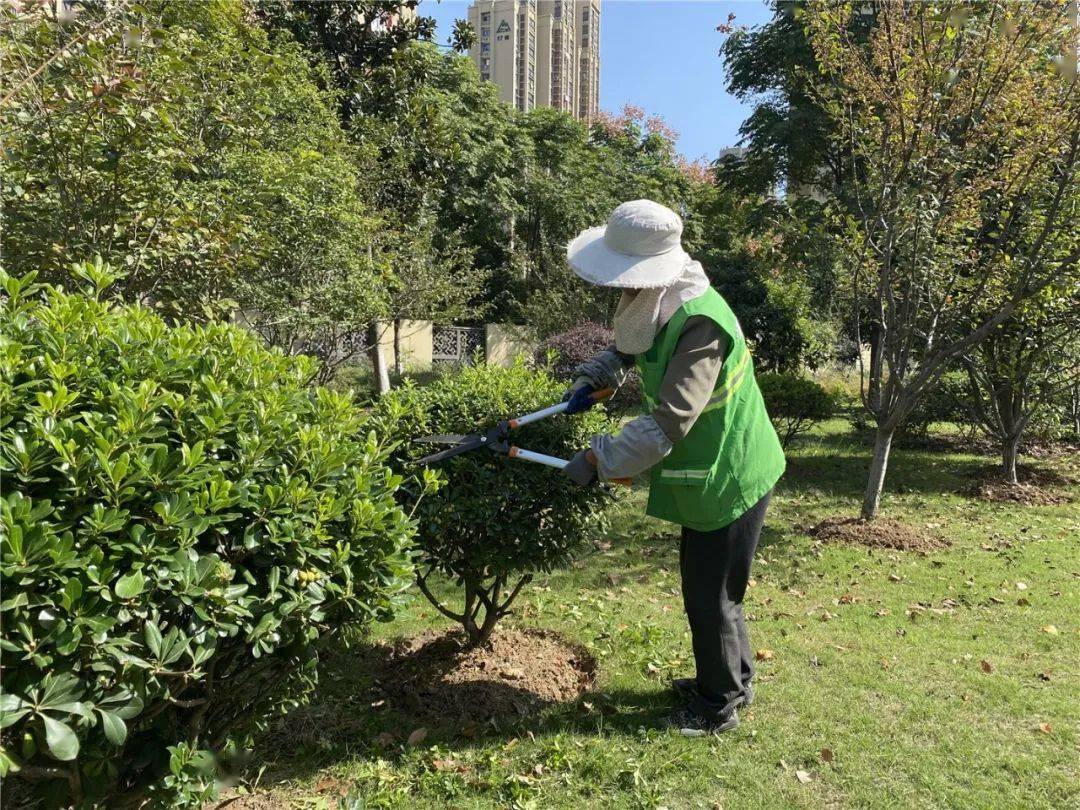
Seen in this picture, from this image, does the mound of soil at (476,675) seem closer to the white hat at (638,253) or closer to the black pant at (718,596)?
the black pant at (718,596)

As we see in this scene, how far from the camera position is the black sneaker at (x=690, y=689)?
134 inches

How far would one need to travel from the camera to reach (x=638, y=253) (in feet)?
9.50

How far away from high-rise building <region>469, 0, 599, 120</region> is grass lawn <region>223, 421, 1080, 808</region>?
3627 centimetres

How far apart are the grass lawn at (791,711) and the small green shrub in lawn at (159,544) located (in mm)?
806

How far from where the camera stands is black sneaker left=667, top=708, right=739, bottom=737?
316 centimetres

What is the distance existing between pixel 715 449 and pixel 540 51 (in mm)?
51530

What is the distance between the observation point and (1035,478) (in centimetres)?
874

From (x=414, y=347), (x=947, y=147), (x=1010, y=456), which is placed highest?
(x=947, y=147)

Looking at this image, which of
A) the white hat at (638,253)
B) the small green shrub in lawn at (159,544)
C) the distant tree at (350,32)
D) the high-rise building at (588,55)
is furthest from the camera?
the high-rise building at (588,55)

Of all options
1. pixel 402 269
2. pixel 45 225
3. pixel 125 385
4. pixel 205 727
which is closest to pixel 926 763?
pixel 205 727

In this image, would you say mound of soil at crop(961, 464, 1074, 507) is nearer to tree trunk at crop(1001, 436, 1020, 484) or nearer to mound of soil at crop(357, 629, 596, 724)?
tree trunk at crop(1001, 436, 1020, 484)

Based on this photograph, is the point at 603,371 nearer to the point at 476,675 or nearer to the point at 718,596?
the point at 718,596

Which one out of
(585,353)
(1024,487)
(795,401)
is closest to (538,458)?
(795,401)

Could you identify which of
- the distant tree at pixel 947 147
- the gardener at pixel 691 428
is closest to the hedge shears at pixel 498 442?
the gardener at pixel 691 428
